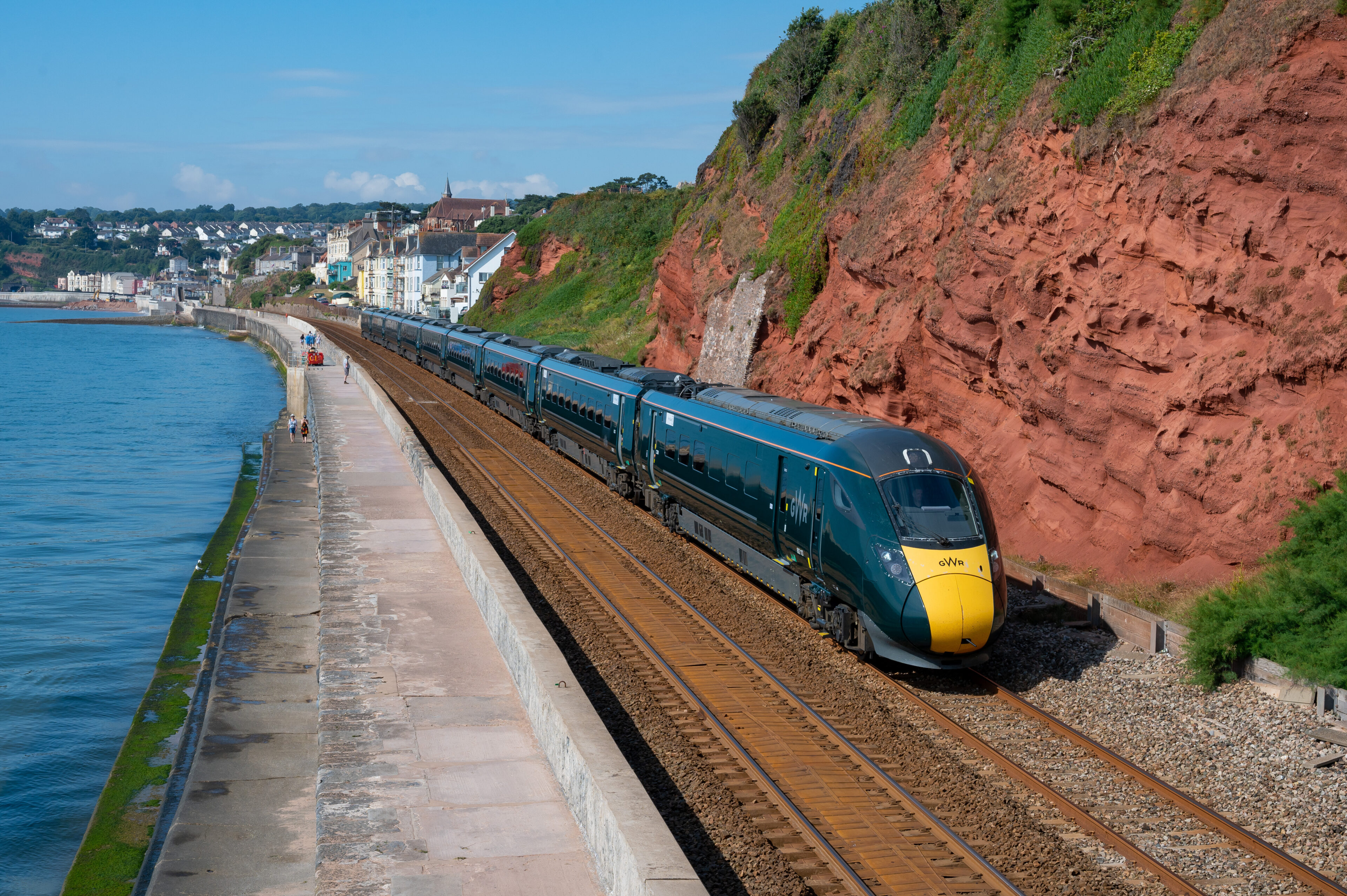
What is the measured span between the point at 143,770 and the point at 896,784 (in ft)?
33.2

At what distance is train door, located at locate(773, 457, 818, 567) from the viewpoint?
15844 mm

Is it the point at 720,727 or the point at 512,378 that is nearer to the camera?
the point at 720,727

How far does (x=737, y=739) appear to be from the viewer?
12.2 meters

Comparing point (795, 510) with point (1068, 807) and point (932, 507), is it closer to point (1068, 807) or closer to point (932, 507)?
point (932, 507)

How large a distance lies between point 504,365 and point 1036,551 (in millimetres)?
24183

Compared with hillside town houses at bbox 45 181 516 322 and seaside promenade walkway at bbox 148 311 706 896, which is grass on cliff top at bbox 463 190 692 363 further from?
seaside promenade walkway at bbox 148 311 706 896

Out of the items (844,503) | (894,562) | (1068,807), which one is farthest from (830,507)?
(1068,807)

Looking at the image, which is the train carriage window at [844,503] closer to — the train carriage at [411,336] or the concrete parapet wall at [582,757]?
the concrete parapet wall at [582,757]

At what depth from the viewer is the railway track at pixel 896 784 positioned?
31.0 ft

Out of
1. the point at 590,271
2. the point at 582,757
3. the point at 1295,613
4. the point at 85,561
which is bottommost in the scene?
the point at 85,561

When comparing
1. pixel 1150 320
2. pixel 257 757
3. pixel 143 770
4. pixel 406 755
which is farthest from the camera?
pixel 1150 320

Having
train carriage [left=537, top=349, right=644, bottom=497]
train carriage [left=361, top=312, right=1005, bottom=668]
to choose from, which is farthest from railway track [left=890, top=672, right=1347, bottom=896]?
train carriage [left=537, top=349, right=644, bottom=497]

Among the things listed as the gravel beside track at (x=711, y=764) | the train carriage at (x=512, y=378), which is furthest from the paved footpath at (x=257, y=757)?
the train carriage at (x=512, y=378)

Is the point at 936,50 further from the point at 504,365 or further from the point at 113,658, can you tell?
the point at 113,658
